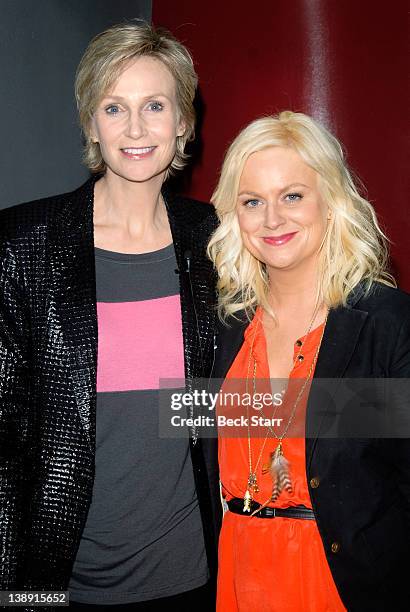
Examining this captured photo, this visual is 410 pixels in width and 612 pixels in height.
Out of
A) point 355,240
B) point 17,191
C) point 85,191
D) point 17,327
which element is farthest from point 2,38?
point 355,240

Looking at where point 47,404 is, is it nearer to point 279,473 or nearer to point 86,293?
point 86,293

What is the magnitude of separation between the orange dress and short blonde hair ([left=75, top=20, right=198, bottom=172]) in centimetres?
88

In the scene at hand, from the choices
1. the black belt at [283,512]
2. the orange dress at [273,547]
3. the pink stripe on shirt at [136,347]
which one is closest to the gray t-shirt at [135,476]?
the pink stripe on shirt at [136,347]

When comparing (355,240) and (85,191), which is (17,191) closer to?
(85,191)

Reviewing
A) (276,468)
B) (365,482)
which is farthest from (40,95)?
(365,482)

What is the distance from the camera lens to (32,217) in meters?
2.04

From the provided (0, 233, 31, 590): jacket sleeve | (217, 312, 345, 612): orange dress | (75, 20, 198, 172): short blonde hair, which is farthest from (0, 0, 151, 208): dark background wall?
(217, 312, 345, 612): orange dress

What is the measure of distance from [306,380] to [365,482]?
0.30 meters

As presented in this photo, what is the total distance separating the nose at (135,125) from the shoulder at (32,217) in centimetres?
27

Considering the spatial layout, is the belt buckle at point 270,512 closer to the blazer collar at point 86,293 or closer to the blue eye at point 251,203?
the blazer collar at point 86,293

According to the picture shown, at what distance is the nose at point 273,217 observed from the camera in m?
A: 1.98

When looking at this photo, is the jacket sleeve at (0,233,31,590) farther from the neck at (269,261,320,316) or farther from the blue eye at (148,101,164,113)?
the neck at (269,261,320,316)

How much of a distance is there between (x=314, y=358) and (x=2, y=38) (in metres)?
1.61

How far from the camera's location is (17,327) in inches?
76.4
